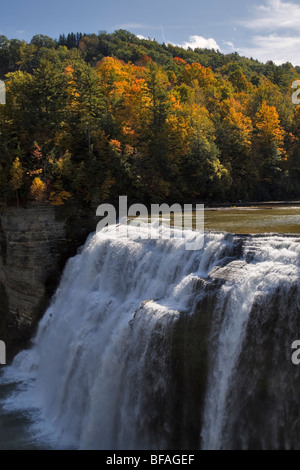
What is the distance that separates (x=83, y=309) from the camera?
67.0 ft

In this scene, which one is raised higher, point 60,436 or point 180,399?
point 180,399

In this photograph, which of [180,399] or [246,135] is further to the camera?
[246,135]

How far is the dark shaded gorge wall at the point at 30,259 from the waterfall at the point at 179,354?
16.5 feet

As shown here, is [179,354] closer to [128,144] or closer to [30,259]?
[30,259]

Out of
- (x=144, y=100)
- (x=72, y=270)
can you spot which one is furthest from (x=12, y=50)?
(x=72, y=270)

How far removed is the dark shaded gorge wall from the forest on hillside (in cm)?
170

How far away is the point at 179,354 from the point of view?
13.7 m

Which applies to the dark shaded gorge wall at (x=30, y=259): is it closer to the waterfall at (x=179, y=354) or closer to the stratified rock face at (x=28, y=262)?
the stratified rock face at (x=28, y=262)

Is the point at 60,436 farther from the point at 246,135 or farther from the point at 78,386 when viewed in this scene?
the point at 246,135

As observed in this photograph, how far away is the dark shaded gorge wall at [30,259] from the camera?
2550 centimetres

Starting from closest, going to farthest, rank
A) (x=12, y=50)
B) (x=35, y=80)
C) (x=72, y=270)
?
(x=72, y=270), (x=35, y=80), (x=12, y=50)

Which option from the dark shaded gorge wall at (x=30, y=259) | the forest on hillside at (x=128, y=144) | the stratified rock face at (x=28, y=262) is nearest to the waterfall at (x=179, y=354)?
the dark shaded gorge wall at (x=30, y=259)

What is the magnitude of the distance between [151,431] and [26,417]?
23.3 feet

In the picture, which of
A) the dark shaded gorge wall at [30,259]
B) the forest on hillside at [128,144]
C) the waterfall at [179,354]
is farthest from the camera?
the forest on hillside at [128,144]
